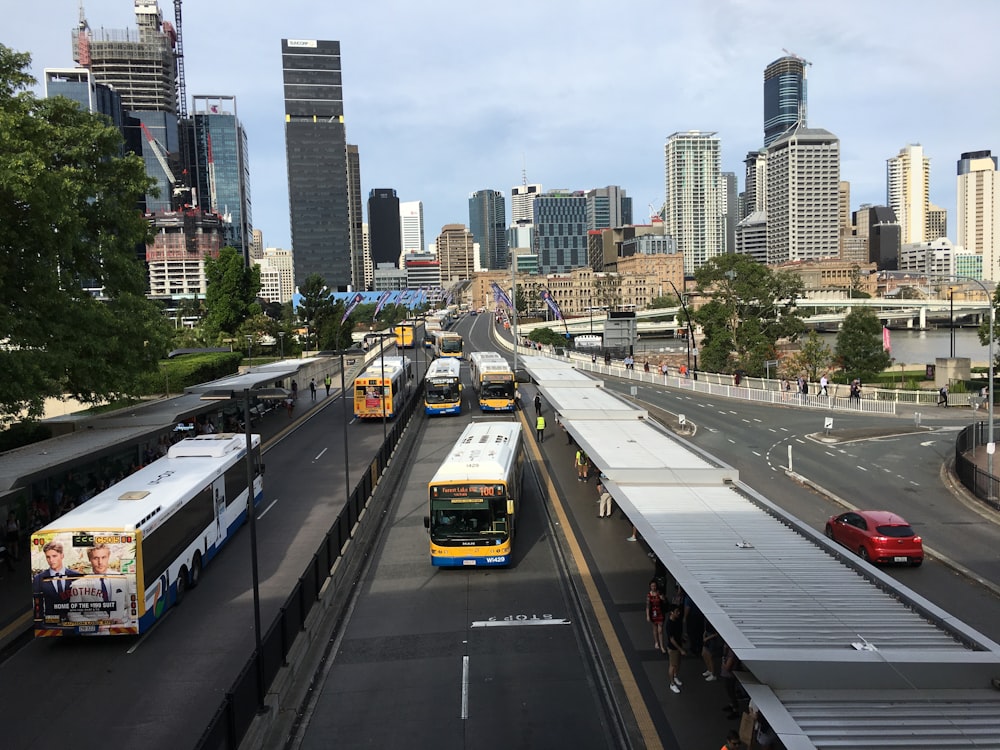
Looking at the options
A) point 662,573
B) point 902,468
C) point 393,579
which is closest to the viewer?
point 662,573

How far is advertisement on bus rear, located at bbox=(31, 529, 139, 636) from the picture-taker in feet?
49.3

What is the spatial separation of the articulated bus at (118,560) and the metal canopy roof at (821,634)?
388 inches

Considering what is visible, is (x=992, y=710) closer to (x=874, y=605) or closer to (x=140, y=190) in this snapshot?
(x=874, y=605)

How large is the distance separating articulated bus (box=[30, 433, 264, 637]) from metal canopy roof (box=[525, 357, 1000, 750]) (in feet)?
32.3

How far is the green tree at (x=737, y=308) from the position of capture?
70562 millimetres

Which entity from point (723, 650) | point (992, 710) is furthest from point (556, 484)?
point (992, 710)

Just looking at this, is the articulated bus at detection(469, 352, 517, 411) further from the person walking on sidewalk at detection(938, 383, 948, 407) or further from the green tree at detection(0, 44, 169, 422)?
the person walking on sidewalk at detection(938, 383, 948, 407)

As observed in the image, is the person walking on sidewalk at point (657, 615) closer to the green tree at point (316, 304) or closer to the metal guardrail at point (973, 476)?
the metal guardrail at point (973, 476)

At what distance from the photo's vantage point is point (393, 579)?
19375 mm

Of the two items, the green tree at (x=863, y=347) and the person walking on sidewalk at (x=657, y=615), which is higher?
the green tree at (x=863, y=347)

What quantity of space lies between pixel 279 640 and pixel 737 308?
67.0 m

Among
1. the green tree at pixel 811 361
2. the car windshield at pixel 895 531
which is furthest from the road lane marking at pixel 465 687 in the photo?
the green tree at pixel 811 361

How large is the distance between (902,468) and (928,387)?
2747cm

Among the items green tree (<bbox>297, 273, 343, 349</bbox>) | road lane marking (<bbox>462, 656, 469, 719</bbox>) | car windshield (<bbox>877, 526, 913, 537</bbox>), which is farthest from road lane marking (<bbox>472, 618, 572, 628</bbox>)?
green tree (<bbox>297, 273, 343, 349</bbox>)
